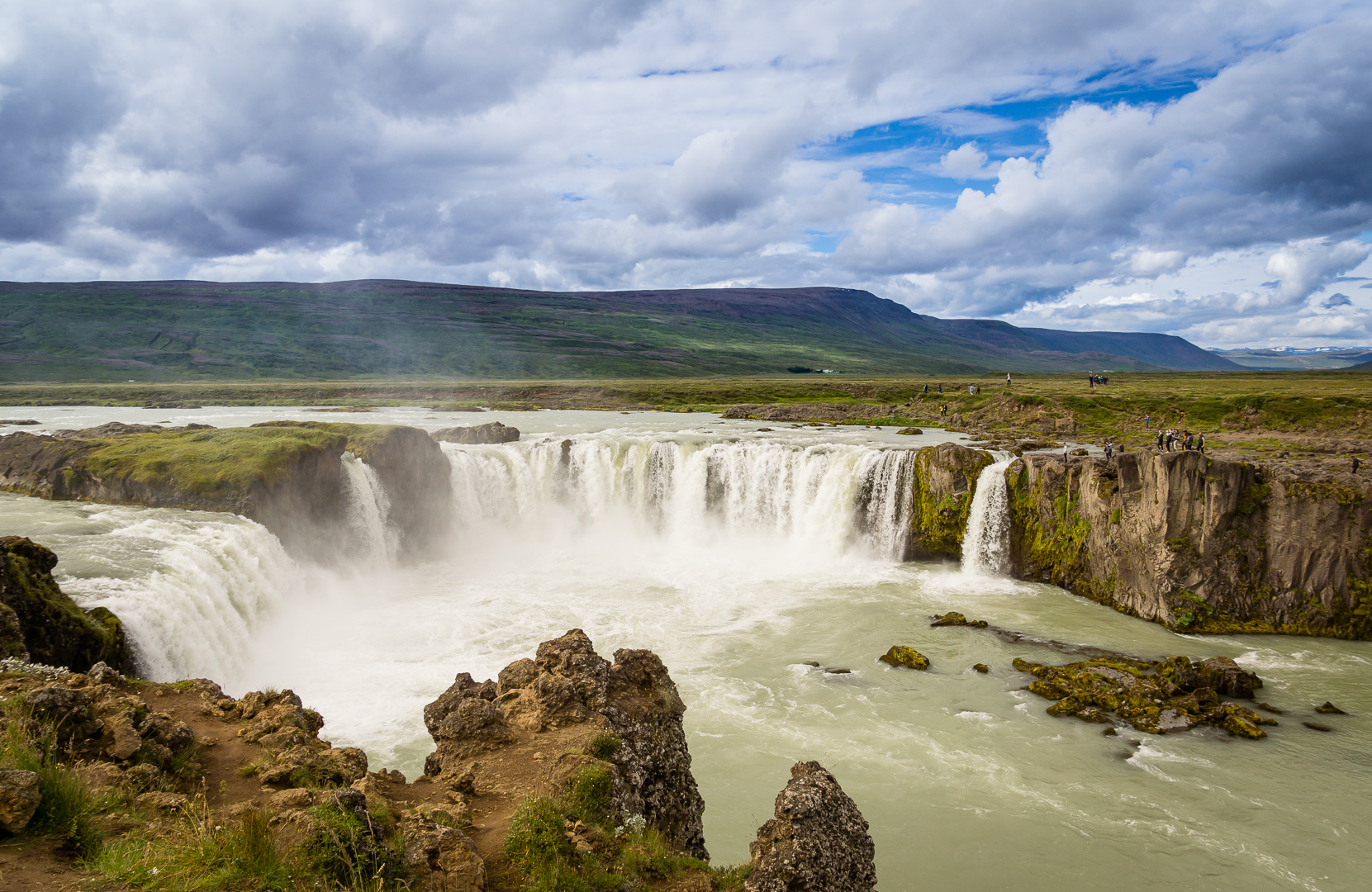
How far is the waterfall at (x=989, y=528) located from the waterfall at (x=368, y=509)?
91.1 feet

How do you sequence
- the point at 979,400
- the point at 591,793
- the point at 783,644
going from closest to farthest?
the point at 591,793 < the point at 783,644 < the point at 979,400

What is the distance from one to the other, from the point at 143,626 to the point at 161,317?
22703 centimetres

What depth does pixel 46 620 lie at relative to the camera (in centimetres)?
1491

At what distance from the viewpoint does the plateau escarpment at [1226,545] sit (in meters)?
25.1

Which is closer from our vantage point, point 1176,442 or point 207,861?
point 207,861

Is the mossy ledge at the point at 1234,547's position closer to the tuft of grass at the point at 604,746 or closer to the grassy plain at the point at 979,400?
the grassy plain at the point at 979,400

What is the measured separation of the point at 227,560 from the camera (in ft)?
74.9

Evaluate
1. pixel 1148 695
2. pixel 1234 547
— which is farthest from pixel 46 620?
pixel 1234 547

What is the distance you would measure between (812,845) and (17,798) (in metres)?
7.65

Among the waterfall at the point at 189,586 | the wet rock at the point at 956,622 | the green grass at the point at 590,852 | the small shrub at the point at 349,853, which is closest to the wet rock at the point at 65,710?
the small shrub at the point at 349,853

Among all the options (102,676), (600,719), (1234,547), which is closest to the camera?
(600,719)

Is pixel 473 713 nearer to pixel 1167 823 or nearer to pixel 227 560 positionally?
pixel 1167 823

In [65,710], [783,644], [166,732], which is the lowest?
[783,644]

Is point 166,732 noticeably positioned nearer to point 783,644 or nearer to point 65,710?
point 65,710
